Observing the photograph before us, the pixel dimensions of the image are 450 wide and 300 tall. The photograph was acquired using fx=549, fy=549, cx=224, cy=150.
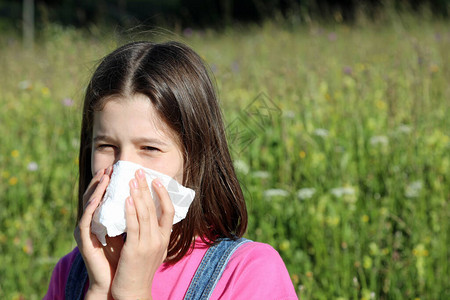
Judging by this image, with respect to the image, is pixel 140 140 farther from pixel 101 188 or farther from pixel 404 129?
pixel 404 129

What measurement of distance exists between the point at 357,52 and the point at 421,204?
8.67ft

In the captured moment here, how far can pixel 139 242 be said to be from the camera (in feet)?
3.50

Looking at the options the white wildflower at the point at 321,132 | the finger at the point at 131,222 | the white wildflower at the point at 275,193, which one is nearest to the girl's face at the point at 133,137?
the finger at the point at 131,222

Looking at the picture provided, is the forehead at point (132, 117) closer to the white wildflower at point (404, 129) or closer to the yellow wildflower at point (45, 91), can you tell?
the white wildflower at point (404, 129)

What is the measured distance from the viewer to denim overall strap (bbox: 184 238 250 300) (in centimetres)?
112

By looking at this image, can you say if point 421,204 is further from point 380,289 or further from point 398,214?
point 380,289

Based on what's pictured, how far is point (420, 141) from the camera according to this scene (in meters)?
2.63

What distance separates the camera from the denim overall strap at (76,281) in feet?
4.14

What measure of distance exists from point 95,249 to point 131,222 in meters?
0.13

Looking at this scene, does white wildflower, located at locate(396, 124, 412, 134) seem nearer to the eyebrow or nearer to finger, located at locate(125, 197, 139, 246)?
the eyebrow

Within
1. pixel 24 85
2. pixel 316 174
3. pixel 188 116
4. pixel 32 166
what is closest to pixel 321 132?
pixel 316 174

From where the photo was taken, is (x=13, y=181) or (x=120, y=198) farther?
(x=13, y=181)

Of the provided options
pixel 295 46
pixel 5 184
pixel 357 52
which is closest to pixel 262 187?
pixel 5 184

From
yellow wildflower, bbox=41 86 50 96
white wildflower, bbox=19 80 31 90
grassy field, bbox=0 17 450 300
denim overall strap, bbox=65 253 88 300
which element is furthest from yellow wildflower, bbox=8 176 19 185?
denim overall strap, bbox=65 253 88 300
